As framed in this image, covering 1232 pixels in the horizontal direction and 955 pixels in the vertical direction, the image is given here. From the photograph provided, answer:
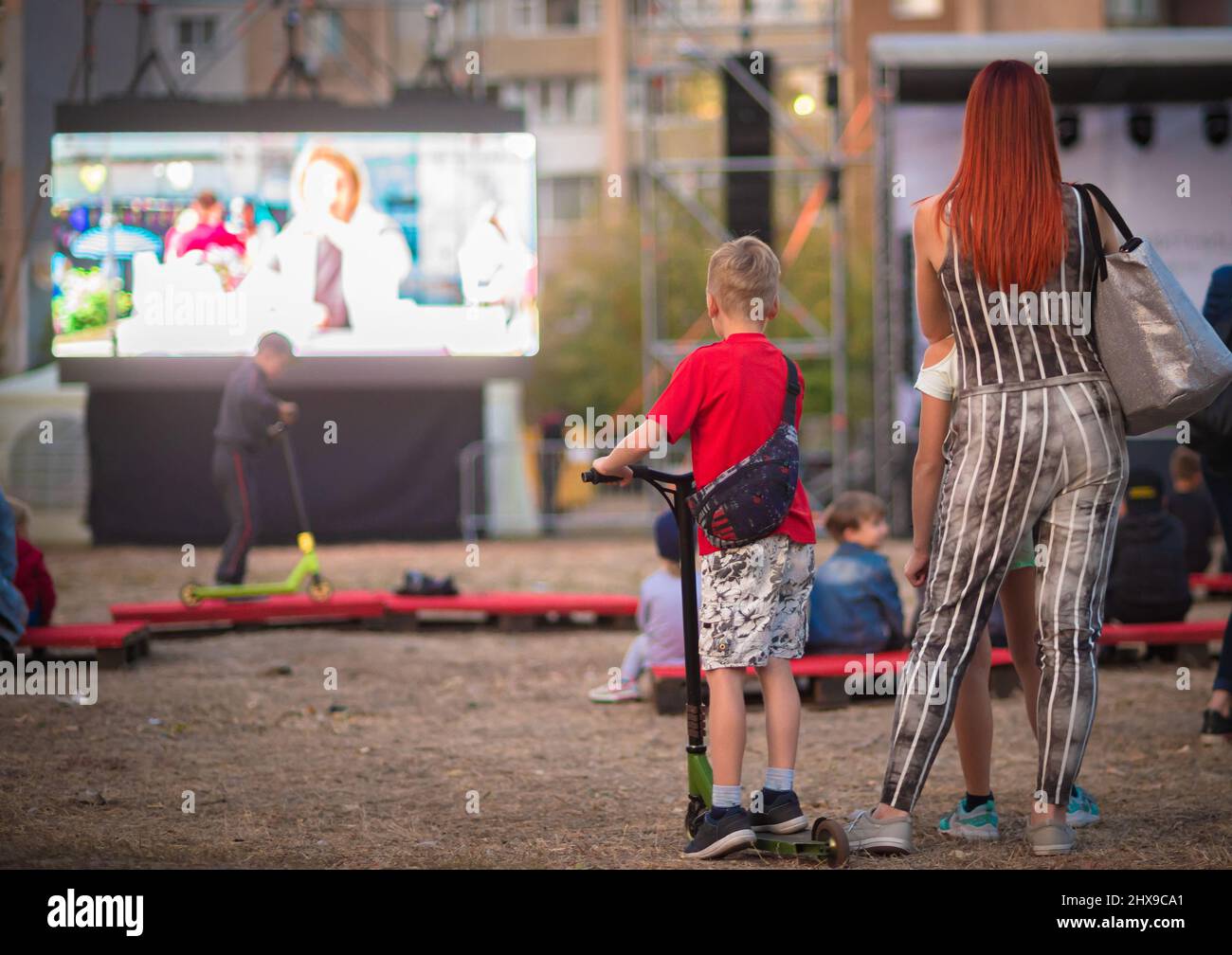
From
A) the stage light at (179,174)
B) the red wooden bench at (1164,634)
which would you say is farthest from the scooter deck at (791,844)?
the stage light at (179,174)

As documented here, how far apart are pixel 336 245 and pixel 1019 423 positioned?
42.3ft

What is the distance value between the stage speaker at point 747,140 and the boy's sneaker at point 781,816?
14.3 m

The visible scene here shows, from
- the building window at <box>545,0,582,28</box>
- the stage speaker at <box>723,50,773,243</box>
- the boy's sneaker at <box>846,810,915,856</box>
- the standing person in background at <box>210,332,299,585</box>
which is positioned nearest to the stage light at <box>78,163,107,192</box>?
the standing person in background at <box>210,332,299,585</box>

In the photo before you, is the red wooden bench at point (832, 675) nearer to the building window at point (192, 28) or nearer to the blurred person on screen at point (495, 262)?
the blurred person on screen at point (495, 262)

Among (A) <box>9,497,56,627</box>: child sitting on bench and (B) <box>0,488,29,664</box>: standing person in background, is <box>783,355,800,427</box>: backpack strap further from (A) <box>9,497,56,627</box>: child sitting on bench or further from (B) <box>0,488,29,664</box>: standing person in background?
(A) <box>9,497,56,627</box>: child sitting on bench

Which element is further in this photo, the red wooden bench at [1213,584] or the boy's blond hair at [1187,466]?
the red wooden bench at [1213,584]

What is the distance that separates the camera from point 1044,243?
379 cm

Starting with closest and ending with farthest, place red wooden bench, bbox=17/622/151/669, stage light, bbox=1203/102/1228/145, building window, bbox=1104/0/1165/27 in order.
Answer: red wooden bench, bbox=17/622/151/669
stage light, bbox=1203/102/1228/145
building window, bbox=1104/0/1165/27

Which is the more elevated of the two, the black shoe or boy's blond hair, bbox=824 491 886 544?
boy's blond hair, bbox=824 491 886 544

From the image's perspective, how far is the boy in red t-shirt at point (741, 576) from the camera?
159 inches

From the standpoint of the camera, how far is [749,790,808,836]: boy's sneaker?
4090 millimetres

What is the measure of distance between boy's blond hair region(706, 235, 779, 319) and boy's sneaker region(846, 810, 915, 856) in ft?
4.72

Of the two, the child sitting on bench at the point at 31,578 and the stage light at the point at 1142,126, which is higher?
the stage light at the point at 1142,126
